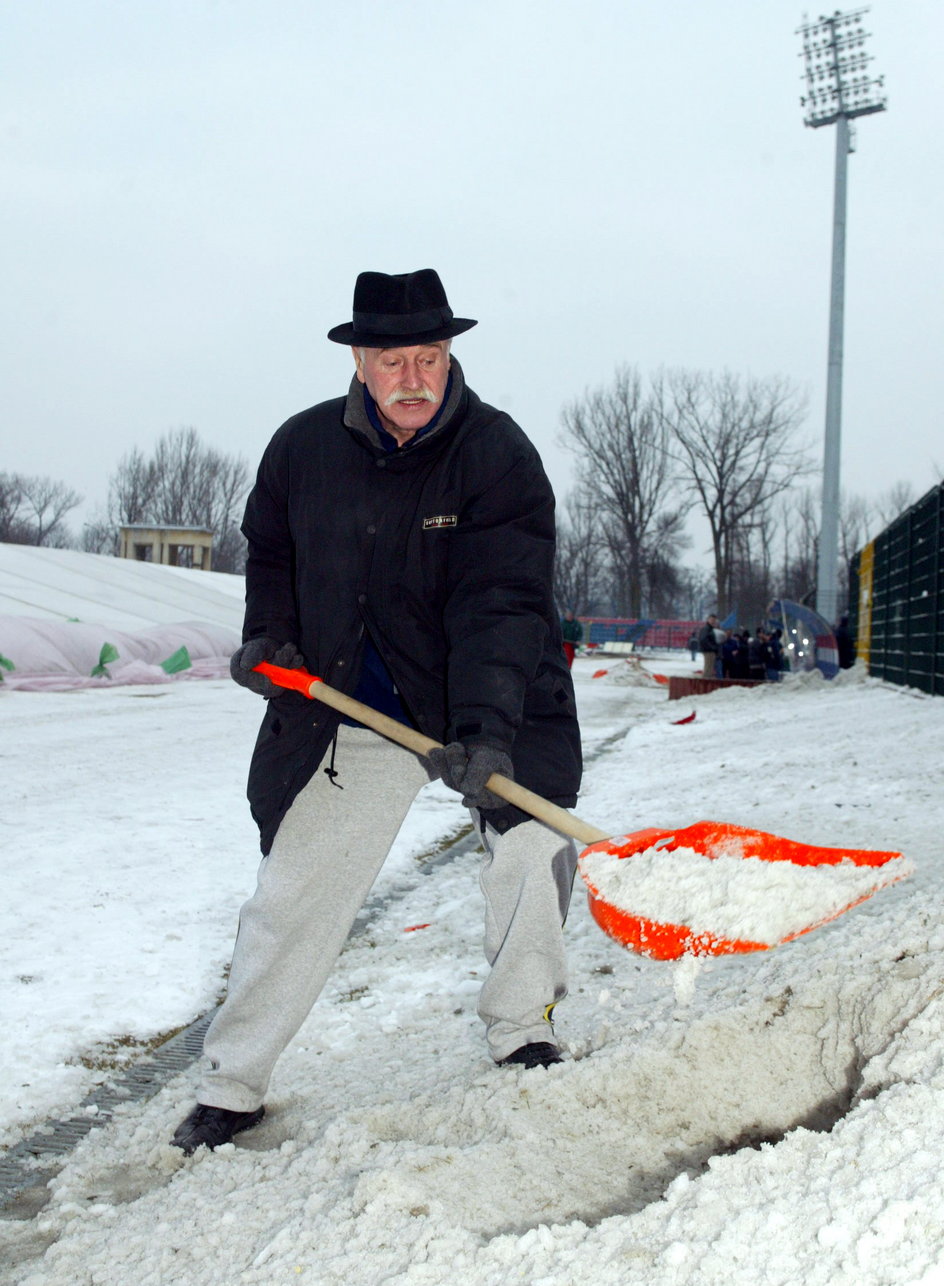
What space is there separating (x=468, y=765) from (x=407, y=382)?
32.8 inches

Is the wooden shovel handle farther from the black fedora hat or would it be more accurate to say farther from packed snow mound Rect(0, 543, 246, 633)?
packed snow mound Rect(0, 543, 246, 633)

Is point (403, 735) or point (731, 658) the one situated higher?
point (403, 735)

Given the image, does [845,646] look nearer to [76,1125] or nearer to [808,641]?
[808,641]

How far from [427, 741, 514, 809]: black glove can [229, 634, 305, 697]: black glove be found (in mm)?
424

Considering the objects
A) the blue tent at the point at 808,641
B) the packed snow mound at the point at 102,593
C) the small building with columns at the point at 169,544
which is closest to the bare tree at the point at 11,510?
the small building with columns at the point at 169,544

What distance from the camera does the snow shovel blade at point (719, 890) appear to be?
2738 mm

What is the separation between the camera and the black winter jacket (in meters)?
2.38

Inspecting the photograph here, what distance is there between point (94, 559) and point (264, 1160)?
23.9 m

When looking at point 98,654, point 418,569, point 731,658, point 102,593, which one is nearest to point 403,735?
point 418,569

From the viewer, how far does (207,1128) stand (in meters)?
2.24

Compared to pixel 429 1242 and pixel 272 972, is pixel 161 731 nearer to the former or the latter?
pixel 272 972

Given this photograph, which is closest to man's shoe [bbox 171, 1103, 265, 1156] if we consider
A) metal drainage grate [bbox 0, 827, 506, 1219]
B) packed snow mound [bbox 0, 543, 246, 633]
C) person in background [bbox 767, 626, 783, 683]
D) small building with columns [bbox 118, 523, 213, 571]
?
metal drainage grate [bbox 0, 827, 506, 1219]

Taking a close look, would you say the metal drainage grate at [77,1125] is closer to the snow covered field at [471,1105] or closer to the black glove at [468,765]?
the snow covered field at [471,1105]

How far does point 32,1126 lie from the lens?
7.77 ft
